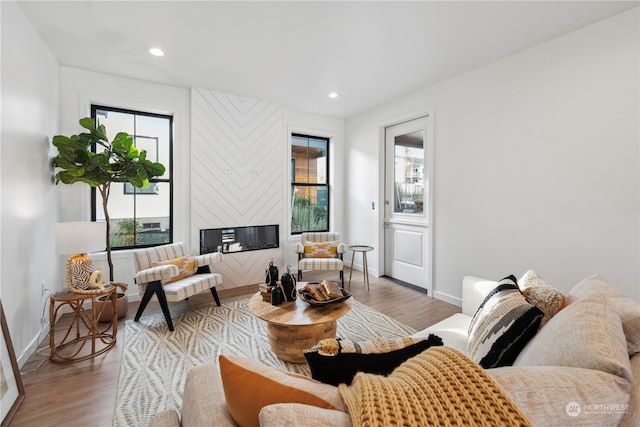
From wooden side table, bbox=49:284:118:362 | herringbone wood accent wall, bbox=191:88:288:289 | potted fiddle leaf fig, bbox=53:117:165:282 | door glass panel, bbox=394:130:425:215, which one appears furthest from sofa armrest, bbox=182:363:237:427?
door glass panel, bbox=394:130:425:215

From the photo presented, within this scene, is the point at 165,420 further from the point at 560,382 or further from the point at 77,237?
the point at 77,237

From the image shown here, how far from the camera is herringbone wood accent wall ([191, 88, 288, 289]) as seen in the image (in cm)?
388

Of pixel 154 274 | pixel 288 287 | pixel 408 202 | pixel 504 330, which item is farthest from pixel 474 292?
pixel 154 274

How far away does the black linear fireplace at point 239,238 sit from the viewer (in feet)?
13.2

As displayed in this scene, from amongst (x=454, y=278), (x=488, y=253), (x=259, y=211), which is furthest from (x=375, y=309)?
(x=259, y=211)

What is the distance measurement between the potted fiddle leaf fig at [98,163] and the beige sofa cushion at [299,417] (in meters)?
3.18

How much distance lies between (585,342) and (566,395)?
28 centimetres

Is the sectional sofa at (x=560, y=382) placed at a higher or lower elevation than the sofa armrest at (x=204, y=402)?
higher

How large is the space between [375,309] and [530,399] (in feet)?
8.96

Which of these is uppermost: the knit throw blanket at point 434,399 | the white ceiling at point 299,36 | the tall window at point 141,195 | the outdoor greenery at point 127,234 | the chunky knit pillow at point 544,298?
the white ceiling at point 299,36

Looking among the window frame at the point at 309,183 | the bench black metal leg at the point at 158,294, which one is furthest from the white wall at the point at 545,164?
the bench black metal leg at the point at 158,294

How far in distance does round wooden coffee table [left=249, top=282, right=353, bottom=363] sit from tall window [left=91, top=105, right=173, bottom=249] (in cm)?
228

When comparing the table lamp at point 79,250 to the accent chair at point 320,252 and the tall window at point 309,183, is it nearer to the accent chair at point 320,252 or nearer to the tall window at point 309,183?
the accent chair at point 320,252

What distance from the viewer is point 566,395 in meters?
0.65
